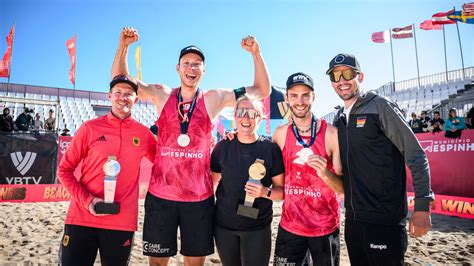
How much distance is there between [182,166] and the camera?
337 centimetres

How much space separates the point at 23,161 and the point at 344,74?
11.7m

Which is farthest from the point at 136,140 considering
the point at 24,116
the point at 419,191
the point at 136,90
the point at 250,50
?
the point at 24,116

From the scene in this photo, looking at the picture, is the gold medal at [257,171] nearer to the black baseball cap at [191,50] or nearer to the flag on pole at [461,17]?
the black baseball cap at [191,50]

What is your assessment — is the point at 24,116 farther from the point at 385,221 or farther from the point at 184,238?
the point at 385,221

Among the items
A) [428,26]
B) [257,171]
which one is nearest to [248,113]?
[257,171]

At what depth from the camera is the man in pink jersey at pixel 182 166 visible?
10.8ft

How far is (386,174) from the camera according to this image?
299 cm

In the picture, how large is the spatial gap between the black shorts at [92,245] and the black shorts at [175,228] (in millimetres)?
270

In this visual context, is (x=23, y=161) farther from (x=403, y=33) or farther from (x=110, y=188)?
(x=403, y=33)

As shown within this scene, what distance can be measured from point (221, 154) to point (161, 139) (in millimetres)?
730

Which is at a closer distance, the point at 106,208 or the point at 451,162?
the point at 106,208

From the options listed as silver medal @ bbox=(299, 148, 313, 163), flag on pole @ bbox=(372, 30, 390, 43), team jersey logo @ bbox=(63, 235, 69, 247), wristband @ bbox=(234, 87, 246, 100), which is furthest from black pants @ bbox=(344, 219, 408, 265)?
flag on pole @ bbox=(372, 30, 390, 43)

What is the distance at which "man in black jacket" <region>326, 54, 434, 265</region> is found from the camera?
111 inches

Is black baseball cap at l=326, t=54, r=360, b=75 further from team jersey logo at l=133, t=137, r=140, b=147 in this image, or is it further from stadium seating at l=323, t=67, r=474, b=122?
stadium seating at l=323, t=67, r=474, b=122
